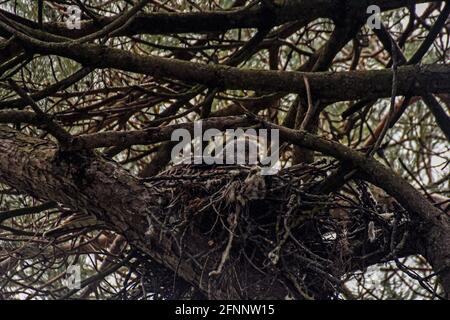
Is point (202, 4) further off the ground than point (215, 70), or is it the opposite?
point (202, 4)

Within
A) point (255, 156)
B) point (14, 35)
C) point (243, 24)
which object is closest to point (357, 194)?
point (255, 156)

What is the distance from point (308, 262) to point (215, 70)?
0.61m

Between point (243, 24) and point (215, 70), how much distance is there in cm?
19

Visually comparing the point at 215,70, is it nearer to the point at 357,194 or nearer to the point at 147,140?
the point at 147,140

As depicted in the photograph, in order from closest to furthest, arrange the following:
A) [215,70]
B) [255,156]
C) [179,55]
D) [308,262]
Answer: [308,262] < [215,70] < [255,156] < [179,55]

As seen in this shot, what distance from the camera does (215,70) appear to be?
2.02 meters

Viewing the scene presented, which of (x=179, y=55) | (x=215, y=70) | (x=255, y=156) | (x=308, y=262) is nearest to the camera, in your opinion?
(x=308, y=262)

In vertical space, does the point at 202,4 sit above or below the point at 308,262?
above

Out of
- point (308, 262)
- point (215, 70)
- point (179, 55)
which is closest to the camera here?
point (308, 262)

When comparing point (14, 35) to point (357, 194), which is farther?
point (357, 194)

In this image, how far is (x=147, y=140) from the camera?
1907 millimetres

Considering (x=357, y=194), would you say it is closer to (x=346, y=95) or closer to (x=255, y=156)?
(x=346, y=95)

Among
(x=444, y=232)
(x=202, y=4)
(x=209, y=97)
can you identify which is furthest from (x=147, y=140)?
(x=202, y=4)
